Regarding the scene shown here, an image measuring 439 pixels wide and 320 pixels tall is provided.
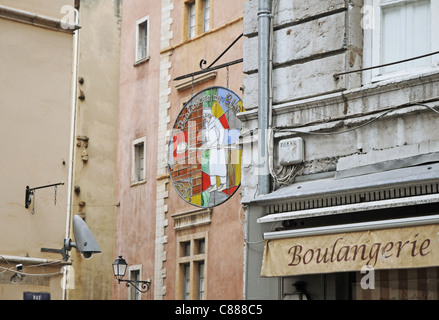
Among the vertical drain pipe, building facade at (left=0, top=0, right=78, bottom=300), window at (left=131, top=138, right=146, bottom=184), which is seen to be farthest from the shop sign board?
window at (left=131, top=138, right=146, bottom=184)

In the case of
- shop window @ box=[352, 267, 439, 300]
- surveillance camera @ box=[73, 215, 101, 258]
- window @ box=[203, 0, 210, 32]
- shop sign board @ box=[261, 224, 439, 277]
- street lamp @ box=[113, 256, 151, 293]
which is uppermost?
window @ box=[203, 0, 210, 32]

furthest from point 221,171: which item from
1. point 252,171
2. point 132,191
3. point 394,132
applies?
point 394,132

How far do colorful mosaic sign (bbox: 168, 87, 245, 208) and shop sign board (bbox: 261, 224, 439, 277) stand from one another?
1233 cm

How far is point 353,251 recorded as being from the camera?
11203mm

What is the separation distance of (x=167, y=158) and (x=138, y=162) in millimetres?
5808

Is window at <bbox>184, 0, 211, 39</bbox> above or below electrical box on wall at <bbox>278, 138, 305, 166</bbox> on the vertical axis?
above

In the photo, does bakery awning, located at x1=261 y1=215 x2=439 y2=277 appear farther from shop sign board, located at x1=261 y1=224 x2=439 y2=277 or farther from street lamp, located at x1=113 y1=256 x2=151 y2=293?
street lamp, located at x1=113 y1=256 x2=151 y2=293

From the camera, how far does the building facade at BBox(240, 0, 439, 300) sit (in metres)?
11.1

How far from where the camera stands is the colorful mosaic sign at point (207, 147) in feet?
81.8

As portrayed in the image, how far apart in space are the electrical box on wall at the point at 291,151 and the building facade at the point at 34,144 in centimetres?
864

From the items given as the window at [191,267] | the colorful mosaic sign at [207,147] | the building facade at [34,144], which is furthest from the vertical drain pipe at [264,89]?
the window at [191,267]

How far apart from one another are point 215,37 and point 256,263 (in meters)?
18.3

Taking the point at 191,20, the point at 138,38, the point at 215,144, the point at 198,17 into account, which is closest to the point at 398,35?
the point at 215,144
